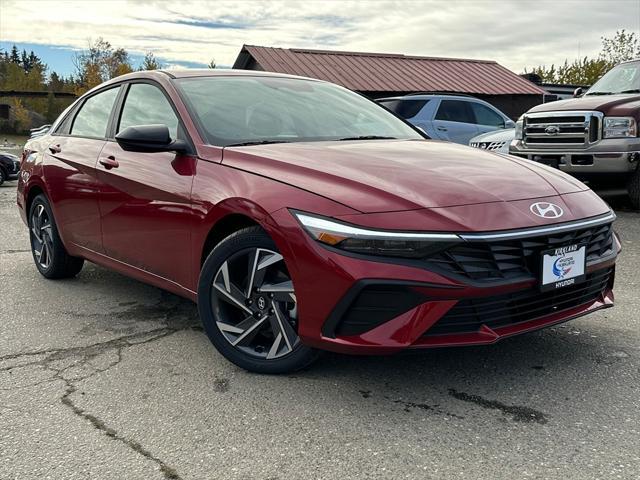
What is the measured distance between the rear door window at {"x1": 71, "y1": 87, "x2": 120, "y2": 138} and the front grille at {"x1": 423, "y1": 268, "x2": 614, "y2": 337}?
2976 mm

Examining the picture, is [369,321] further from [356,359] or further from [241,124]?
[241,124]

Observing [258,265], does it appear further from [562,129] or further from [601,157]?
[562,129]

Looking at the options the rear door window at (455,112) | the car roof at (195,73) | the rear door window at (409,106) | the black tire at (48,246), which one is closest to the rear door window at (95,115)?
the car roof at (195,73)

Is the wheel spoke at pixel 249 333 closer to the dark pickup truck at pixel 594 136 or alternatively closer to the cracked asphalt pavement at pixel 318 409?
the cracked asphalt pavement at pixel 318 409

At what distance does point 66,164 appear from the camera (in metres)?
4.97

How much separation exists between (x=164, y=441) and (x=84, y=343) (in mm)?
1444

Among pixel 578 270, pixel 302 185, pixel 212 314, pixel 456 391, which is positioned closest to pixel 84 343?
pixel 212 314

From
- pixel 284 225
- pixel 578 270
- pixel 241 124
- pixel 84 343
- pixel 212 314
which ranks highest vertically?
pixel 241 124

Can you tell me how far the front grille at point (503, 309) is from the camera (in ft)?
9.14

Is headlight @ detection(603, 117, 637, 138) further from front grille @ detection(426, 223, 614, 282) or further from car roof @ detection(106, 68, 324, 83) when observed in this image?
front grille @ detection(426, 223, 614, 282)

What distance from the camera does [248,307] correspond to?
325cm

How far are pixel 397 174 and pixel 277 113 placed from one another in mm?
1191

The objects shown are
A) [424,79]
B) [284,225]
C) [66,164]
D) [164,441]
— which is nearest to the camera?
[164,441]

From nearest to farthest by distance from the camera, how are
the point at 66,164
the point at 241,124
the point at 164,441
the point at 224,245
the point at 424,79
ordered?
the point at 164,441
the point at 224,245
the point at 241,124
the point at 66,164
the point at 424,79
